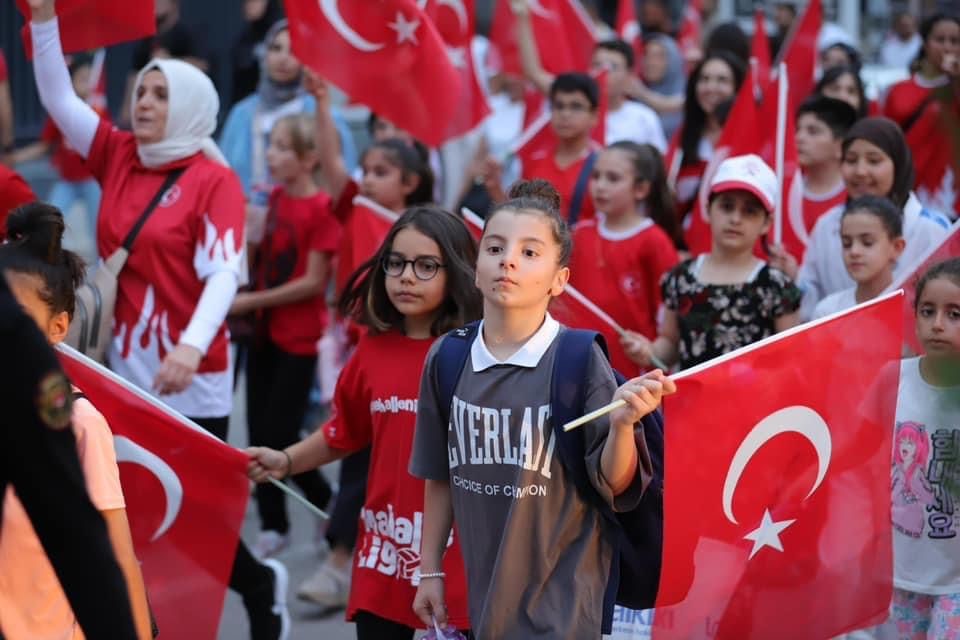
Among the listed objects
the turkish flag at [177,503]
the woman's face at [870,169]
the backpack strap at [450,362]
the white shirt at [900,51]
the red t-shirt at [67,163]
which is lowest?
the turkish flag at [177,503]

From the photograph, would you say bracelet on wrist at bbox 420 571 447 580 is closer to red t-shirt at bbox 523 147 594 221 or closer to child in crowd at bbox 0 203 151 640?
child in crowd at bbox 0 203 151 640

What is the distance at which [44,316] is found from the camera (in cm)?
382

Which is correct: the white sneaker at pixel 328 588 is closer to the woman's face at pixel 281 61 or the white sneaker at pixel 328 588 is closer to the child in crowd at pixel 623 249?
the child in crowd at pixel 623 249

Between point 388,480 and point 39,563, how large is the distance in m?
1.19

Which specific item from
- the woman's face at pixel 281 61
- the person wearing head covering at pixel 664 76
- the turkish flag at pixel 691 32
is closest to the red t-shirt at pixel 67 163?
the woman's face at pixel 281 61

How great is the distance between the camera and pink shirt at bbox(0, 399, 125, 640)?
3.57 metres

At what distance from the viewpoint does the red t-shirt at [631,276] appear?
6.45 metres

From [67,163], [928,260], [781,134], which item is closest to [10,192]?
[928,260]

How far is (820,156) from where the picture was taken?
7.28 m

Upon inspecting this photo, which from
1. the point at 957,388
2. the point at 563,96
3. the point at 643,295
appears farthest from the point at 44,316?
the point at 563,96

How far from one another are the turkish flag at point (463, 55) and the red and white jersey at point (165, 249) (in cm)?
194

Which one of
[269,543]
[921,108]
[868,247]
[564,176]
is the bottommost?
[269,543]

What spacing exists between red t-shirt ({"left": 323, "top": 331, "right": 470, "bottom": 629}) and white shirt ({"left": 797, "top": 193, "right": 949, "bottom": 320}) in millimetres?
1886

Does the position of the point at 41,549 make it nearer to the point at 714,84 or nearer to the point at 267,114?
the point at 714,84
